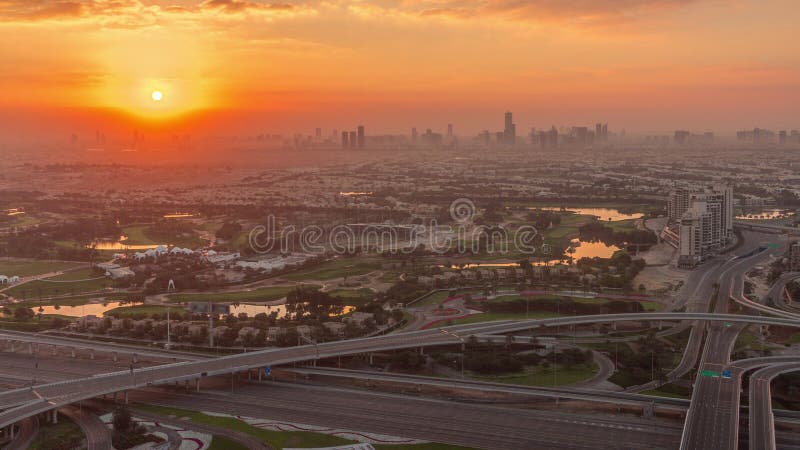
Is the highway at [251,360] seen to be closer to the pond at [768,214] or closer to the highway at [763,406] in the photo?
the highway at [763,406]

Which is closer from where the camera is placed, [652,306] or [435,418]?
[435,418]

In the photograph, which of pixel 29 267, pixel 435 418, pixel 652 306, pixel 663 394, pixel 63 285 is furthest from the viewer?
pixel 29 267

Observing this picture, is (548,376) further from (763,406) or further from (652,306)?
(652,306)

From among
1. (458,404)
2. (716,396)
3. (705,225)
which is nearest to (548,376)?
(458,404)

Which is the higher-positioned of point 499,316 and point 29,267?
point 29,267

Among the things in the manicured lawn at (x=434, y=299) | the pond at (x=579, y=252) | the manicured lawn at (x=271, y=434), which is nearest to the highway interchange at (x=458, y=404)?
the manicured lawn at (x=271, y=434)

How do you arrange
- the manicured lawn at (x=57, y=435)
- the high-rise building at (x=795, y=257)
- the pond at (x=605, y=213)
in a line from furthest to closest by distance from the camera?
the pond at (x=605, y=213)
the high-rise building at (x=795, y=257)
the manicured lawn at (x=57, y=435)

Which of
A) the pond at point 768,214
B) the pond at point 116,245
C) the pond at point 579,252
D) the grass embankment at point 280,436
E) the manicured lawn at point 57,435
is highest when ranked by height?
the pond at point 768,214

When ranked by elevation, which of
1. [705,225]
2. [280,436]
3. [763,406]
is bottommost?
[280,436]
